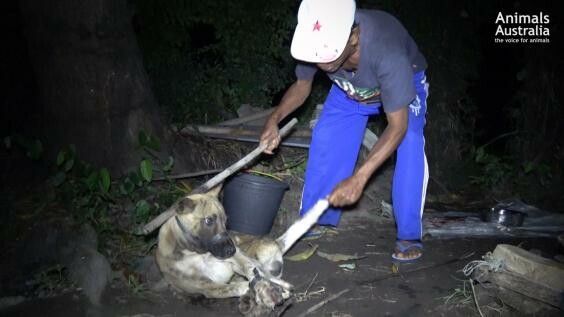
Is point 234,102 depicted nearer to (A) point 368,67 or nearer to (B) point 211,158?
(B) point 211,158

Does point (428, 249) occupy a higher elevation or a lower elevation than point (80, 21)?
lower

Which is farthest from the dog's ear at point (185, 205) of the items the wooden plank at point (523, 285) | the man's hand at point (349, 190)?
the wooden plank at point (523, 285)

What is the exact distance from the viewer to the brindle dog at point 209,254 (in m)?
3.27

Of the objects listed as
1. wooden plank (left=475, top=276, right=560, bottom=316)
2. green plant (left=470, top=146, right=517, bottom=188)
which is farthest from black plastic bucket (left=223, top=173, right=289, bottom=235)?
green plant (left=470, top=146, right=517, bottom=188)

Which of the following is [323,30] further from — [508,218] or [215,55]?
[215,55]

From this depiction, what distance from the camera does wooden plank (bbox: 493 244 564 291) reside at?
120 inches

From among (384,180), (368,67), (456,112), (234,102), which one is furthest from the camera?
(456,112)

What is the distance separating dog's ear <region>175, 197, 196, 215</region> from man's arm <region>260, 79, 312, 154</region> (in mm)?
966

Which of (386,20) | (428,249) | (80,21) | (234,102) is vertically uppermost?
(80,21)

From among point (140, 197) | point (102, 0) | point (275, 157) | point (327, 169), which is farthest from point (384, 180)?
point (102, 0)

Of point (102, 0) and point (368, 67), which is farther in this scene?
point (102, 0)

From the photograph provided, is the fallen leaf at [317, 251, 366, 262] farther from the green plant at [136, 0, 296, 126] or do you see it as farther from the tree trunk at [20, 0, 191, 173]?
the green plant at [136, 0, 296, 126]

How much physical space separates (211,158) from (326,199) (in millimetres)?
2137

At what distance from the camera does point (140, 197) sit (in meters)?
4.28
